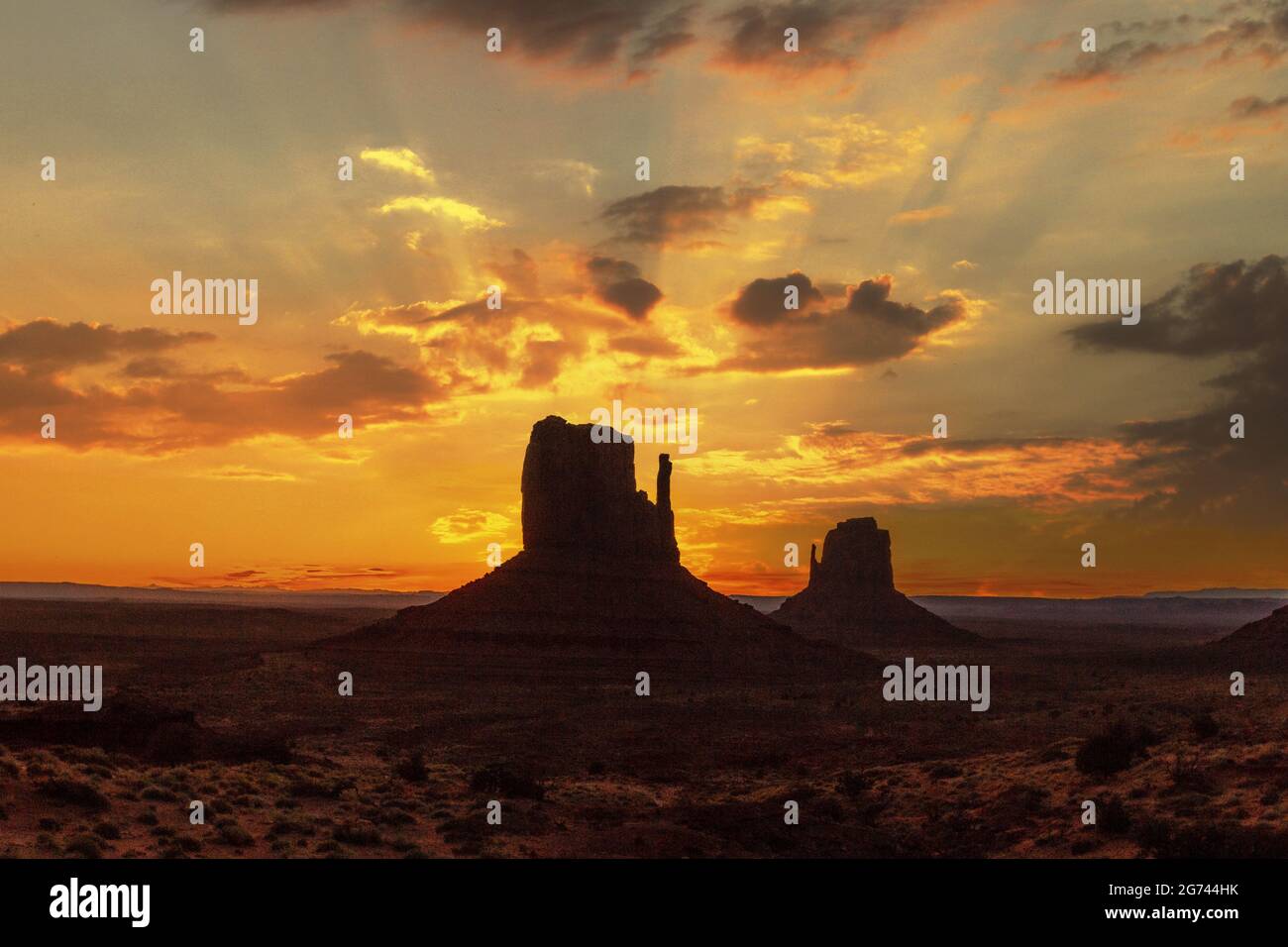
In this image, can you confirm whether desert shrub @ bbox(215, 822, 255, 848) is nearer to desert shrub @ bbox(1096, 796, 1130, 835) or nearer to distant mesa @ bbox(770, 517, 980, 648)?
desert shrub @ bbox(1096, 796, 1130, 835)

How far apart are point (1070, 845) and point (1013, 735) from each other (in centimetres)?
2569

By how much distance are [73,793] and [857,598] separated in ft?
496

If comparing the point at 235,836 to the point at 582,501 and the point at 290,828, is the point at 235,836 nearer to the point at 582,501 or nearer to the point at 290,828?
the point at 290,828

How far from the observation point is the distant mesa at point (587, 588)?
9369 cm

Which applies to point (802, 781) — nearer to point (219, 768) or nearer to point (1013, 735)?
point (1013, 735)

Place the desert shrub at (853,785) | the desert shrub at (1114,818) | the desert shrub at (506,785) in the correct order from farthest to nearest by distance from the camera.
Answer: the desert shrub at (853,785) → the desert shrub at (506,785) → the desert shrub at (1114,818)

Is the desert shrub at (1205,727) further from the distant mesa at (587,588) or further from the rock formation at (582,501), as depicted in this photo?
the rock formation at (582,501)

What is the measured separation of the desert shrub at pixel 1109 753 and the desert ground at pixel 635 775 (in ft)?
0.29

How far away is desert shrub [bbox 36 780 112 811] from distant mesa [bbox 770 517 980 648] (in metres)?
139

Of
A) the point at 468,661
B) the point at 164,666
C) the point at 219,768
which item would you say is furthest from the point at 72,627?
the point at 219,768

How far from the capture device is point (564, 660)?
290 ft

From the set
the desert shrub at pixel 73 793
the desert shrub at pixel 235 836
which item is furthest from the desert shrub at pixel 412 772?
the desert shrub at pixel 73 793

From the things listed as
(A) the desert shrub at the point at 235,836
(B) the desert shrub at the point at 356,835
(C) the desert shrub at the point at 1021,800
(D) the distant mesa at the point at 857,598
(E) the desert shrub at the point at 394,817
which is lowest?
(C) the desert shrub at the point at 1021,800

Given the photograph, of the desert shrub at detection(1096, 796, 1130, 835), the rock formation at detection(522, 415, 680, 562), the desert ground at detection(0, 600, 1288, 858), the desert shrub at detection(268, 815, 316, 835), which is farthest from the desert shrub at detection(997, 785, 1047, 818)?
the rock formation at detection(522, 415, 680, 562)
